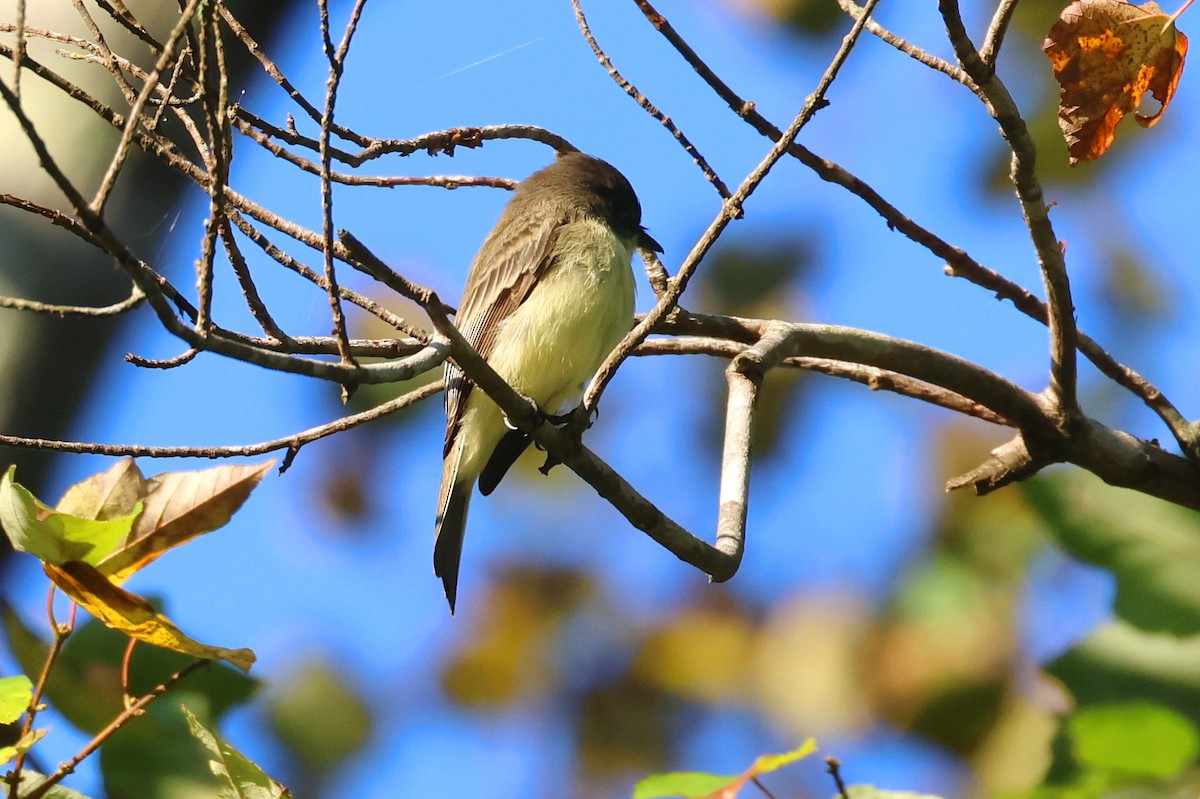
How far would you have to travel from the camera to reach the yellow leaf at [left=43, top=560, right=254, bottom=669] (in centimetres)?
207

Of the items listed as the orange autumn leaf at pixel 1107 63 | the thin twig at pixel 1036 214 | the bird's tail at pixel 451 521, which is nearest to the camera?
the thin twig at pixel 1036 214

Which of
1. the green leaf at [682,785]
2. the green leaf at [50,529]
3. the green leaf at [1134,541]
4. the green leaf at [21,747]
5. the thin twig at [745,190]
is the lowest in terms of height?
the green leaf at [682,785]

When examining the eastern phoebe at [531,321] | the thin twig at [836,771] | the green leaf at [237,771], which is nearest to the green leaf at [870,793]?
the thin twig at [836,771]

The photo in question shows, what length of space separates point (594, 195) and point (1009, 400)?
2.06 metres

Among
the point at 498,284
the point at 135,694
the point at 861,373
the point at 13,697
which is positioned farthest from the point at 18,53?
the point at 498,284

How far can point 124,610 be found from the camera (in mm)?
2111

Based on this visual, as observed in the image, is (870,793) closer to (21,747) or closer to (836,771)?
(836,771)

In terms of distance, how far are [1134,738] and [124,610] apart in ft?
5.44

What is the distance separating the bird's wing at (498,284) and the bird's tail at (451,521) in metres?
0.08

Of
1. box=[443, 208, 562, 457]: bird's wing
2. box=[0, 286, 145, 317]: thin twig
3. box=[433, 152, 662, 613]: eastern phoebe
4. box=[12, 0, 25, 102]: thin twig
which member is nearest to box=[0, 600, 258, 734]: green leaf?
box=[0, 286, 145, 317]: thin twig

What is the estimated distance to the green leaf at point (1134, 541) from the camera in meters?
1.92

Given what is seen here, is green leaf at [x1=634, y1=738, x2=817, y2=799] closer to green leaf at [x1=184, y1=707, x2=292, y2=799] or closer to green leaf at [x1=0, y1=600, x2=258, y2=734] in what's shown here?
green leaf at [x1=184, y1=707, x2=292, y2=799]

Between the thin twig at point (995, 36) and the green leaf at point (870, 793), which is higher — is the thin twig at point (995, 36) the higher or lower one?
the higher one

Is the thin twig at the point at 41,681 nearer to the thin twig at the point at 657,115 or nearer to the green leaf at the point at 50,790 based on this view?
the green leaf at the point at 50,790
